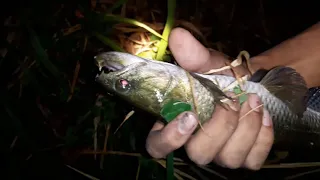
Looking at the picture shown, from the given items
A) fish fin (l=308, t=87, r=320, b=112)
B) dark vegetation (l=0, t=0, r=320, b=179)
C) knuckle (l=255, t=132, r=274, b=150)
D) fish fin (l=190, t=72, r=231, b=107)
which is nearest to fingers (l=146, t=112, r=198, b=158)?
fish fin (l=190, t=72, r=231, b=107)

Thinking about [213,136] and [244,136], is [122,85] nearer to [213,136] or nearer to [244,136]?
[213,136]

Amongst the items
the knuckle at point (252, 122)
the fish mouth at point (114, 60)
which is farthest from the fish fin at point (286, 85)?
the fish mouth at point (114, 60)

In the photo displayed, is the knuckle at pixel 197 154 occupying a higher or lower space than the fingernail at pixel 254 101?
lower

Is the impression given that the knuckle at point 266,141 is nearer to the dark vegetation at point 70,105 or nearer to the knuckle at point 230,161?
the knuckle at point 230,161

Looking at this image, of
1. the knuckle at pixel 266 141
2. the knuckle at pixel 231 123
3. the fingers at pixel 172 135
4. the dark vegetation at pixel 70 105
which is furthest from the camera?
the dark vegetation at pixel 70 105

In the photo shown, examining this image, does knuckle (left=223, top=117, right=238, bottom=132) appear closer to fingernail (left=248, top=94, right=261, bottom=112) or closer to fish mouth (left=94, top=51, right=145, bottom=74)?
fingernail (left=248, top=94, right=261, bottom=112)

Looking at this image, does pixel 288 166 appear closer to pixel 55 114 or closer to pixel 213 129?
pixel 213 129
